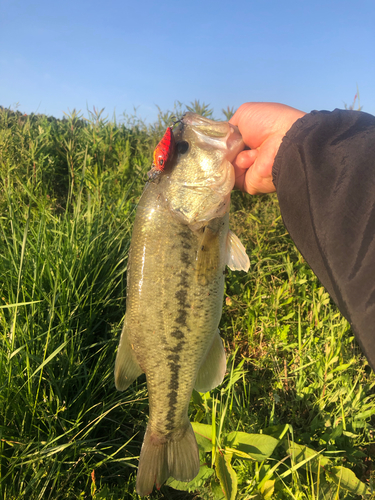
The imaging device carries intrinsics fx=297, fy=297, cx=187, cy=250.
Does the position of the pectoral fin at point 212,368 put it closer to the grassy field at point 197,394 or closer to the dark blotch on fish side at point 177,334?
the grassy field at point 197,394

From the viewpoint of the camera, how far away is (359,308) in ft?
3.82

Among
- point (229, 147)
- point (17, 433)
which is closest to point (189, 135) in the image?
point (229, 147)

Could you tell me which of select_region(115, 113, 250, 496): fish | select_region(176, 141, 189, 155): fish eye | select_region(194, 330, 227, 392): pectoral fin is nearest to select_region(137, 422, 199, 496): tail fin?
select_region(115, 113, 250, 496): fish

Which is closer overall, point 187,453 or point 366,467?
point 187,453

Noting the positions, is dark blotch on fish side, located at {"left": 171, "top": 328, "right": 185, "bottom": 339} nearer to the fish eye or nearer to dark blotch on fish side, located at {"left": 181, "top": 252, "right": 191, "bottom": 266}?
dark blotch on fish side, located at {"left": 181, "top": 252, "right": 191, "bottom": 266}

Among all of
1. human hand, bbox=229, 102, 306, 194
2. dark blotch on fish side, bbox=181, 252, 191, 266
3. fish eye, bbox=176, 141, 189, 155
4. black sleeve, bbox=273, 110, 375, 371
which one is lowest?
dark blotch on fish side, bbox=181, 252, 191, 266

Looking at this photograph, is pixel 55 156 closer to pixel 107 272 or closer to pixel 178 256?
pixel 107 272

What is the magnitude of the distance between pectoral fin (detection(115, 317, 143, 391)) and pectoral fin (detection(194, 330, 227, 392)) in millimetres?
404

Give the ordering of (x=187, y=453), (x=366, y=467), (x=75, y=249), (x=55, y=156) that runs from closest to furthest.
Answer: (x=187, y=453) → (x=366, y=467) → (x=75, y=249) → (x=55, y=156)

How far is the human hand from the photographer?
76.9 inches

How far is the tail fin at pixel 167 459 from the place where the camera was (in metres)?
1.70

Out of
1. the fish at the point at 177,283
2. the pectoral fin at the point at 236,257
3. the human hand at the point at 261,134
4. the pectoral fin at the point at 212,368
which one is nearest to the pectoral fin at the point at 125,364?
the fish at the point at 177,283

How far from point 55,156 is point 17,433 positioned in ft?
16.4

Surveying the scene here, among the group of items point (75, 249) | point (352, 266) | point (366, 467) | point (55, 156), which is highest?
point (55, 156)
